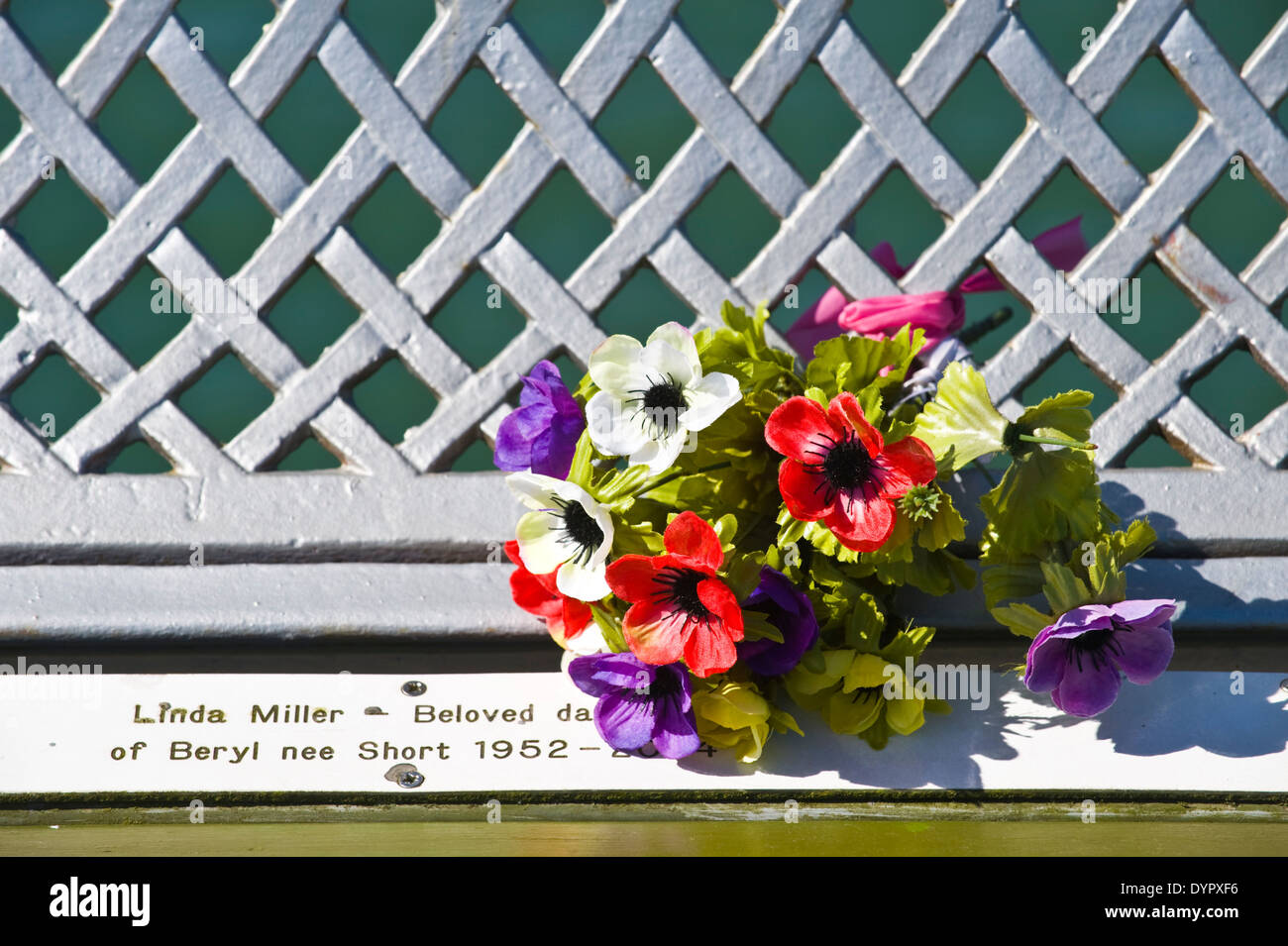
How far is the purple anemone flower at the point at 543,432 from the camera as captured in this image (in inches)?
36.3

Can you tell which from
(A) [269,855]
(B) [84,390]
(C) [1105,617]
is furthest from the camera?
(B) [84,390]

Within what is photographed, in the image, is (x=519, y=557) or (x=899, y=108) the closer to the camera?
(x=519, y=557)

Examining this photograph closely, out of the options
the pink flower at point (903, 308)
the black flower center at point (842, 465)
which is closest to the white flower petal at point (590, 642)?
the black flower center at point (842, 465)

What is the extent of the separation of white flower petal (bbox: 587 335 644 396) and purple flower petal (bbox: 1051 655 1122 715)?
37 centimetres

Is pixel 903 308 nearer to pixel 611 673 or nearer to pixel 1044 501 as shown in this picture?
pixel 1044 501

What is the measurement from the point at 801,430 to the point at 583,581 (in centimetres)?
18

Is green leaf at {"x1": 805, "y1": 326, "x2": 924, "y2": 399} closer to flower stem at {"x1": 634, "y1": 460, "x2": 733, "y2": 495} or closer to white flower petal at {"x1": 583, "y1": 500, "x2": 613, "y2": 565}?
flower stem at {"x1": 634, "y1": 460, "x2": 733, "y2": 495}

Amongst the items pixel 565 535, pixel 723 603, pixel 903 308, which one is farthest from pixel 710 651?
pixel 903 308

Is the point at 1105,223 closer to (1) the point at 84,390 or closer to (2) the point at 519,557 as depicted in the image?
(2) the point at 519,557

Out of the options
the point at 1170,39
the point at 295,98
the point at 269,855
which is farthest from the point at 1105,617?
the point at 295,98

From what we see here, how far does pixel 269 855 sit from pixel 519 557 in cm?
31

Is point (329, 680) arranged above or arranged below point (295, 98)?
below

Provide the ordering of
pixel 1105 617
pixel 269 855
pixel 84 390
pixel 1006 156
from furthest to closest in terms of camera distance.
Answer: pixel 84 390 → pixel 1006 156 → pixel 269 855 → pixel 1105 617

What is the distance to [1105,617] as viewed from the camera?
0.84 meters
